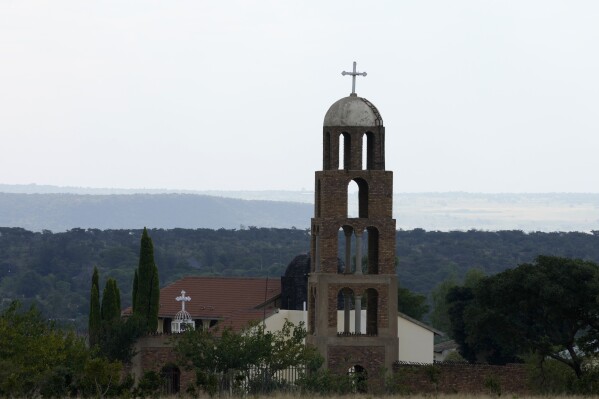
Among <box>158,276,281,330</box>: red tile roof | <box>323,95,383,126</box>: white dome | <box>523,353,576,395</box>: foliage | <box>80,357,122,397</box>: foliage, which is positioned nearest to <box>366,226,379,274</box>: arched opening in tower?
<box>323,95,383,126</box>: white dome

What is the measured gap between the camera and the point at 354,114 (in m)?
58.3

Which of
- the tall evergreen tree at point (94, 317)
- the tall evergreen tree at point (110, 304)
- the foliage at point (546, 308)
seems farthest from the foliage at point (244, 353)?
the tall evergreen tree at point (110, 304)

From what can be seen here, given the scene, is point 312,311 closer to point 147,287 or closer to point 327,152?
point 327,152

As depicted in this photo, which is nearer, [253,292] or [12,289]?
[253,292]

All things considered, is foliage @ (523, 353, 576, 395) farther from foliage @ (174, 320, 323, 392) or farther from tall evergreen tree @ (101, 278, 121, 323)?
tall evergreen tree @ (101, 278, 121, 323)

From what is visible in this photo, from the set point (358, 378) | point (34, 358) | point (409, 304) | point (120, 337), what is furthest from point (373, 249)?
point (409, 304)

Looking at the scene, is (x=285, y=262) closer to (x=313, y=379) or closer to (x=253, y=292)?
(x=253, y=292)

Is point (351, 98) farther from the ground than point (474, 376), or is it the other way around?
point (351, 98)

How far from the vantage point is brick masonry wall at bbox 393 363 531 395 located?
54.1 m

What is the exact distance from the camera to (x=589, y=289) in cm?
5969

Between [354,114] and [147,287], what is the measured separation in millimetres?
15615

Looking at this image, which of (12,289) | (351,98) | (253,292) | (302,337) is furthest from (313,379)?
(12,289)

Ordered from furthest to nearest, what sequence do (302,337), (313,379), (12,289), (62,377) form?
(12,289), (302,337), (313,379), (62,377)

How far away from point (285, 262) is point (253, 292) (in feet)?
364
